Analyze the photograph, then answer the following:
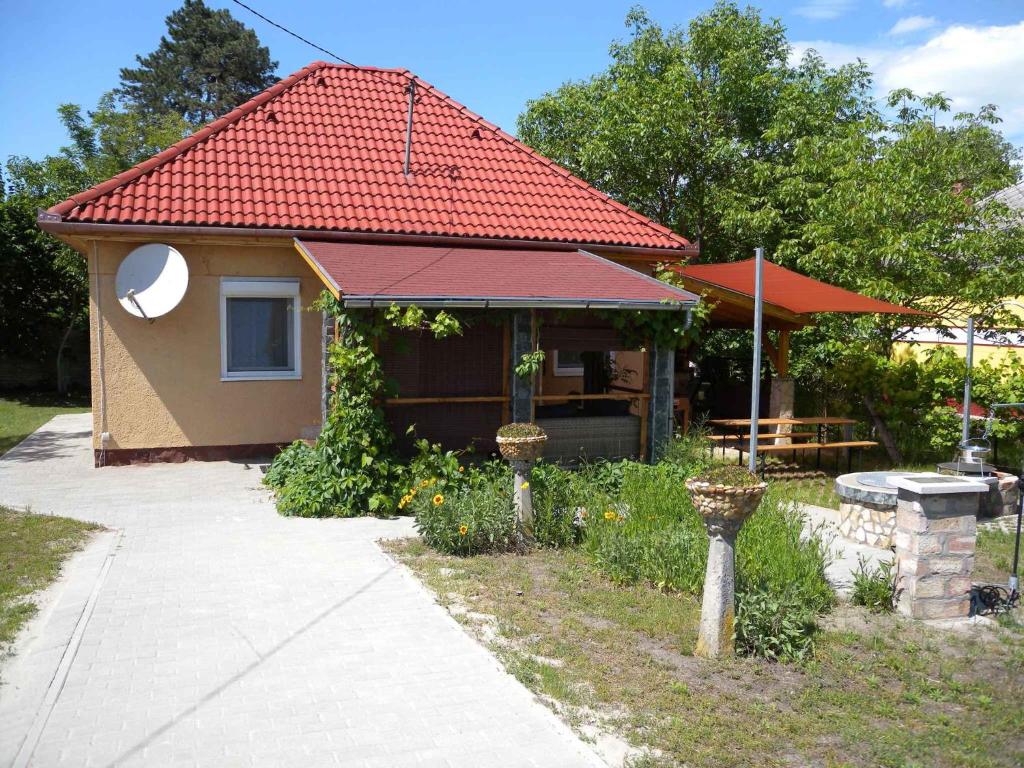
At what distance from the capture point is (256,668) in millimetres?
4938

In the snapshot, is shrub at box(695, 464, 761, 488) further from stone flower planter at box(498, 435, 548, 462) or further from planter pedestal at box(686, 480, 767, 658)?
stone flower planter at box(498, 435, 548, 462)

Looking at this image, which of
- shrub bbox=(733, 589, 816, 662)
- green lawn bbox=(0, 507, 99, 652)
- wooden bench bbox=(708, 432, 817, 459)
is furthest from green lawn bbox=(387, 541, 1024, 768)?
wooden bench bbox=(708, 432, 817, 459)

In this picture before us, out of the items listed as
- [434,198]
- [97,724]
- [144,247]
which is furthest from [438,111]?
[97,724]

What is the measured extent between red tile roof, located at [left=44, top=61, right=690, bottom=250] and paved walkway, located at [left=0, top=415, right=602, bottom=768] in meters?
4.74

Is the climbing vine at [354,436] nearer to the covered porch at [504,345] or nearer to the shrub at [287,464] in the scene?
the covered porch at [504,345]

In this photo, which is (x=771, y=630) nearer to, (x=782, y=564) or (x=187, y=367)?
(x=782, y=564)

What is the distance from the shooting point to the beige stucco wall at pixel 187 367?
10945mm

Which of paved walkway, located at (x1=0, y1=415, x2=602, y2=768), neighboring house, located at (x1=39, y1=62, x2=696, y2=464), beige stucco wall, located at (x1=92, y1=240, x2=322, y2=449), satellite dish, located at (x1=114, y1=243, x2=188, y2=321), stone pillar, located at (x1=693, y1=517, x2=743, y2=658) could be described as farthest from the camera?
beige stucco wall, located at (x1=92, y1=240, x2=322, y2=449)

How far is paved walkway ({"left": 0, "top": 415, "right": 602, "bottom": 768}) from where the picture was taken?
402 centimetres

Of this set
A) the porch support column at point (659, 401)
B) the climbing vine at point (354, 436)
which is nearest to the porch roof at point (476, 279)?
the climbing vine at point (354, 436)

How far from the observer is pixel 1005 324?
40.3 feet

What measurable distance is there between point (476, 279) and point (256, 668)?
19.2 feet

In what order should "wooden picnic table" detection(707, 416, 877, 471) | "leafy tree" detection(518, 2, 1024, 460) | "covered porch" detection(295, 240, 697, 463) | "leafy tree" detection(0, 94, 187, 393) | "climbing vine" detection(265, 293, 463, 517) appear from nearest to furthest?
"climbing vine" detection(265, 293, 463, 517) → "covered porch" detection(295, 240, 697, 463) → "wooden picnic table" detection(707, 416, 877, 471) → "leafy tree" detection(518, 2, 1024, 460) → "leafy tree" detection(0, 94, 187, 393)

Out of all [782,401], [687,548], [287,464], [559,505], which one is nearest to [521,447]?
[559,505]
